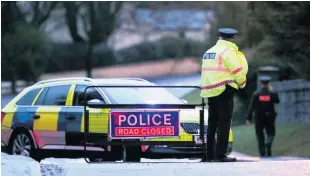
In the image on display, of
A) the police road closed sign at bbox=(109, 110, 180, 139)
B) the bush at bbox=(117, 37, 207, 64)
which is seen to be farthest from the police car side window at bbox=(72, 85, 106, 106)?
the bush at bbox=(117, 37, 207, 64)

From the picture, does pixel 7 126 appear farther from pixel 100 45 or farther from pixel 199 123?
pixel 100 45

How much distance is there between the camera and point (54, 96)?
13164 mm

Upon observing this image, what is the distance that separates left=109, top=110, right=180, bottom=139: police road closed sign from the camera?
10875 mm

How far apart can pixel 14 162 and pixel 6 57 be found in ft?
97.6

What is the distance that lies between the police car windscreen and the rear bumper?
990 millimetres

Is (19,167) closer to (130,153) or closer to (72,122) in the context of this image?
(130,153)

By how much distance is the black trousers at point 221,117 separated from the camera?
10266 mm

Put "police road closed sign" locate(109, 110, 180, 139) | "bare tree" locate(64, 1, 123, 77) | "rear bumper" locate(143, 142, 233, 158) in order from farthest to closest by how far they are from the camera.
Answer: "bare tree" locate(64, 1, 123, 77) < "rear bumper" locate(143, 142, 233, 158) < "police road closed sign" locate(109, 110, 180, 139)

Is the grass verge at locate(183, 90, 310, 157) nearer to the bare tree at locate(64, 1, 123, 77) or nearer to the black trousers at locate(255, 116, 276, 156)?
the black trousers at locate(255, 116, 276, 156)

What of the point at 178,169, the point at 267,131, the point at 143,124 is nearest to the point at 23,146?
the point at 143,124

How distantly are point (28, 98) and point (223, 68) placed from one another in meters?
4.69

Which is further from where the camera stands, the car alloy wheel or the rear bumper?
the car alloy wheel

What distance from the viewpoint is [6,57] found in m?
38.5

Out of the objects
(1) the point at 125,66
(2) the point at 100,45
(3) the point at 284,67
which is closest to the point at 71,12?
(2) the point at 100,45
